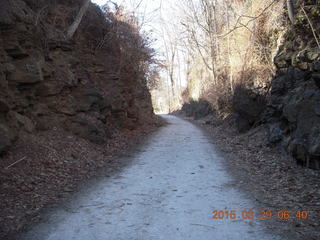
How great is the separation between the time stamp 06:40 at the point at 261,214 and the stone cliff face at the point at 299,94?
2131mm

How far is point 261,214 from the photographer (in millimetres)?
4863

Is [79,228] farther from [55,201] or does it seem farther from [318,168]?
[318,168]

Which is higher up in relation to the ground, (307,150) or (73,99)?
(73,99)

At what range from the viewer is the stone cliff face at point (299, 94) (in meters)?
6.86

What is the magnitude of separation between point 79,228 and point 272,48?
38.8 feet

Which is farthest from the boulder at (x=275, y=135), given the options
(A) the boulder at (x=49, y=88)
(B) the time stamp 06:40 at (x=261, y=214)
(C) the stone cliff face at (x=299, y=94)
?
(A) the boulder at (x=49, y=88)

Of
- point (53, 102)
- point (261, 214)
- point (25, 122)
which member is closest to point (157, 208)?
point (261, 214)

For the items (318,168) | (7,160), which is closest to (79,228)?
(7,160)

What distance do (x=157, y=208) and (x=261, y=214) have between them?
1906mm

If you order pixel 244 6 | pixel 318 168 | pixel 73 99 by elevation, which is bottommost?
pixel 318 168

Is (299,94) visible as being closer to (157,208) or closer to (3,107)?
(157,208)

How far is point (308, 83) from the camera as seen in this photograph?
7.93 metres

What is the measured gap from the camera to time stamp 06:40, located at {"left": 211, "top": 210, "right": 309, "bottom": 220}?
15.4 feet

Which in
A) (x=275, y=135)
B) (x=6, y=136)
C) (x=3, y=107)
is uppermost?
(x=3, y=107)
